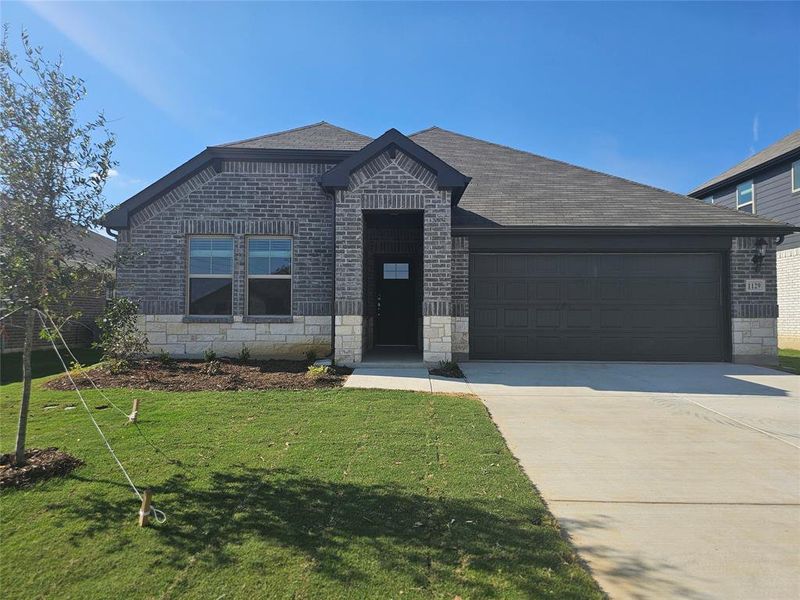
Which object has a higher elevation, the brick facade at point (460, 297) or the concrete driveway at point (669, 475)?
the brick facade at point (460, 297)

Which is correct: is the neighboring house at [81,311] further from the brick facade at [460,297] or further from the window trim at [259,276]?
the brick facade at [460,297]

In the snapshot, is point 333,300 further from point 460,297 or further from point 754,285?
point 754,285

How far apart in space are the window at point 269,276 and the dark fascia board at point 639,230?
4117 mm

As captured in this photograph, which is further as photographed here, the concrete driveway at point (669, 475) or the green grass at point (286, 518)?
the concrete driveway at point (669, 475)

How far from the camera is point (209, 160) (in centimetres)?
1066

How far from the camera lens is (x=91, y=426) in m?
5.34

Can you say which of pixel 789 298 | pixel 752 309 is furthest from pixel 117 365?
pixel 789 298

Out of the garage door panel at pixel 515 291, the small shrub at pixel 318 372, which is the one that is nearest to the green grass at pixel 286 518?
the small shrub at pixel 318 372

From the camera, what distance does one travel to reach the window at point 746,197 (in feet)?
58.4

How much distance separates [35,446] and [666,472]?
6288 mm

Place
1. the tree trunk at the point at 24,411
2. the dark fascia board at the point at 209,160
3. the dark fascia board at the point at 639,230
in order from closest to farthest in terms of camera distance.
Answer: the tree trunk at the point at 24,411 < the dark fascia board at the point at 209,160 < the dark fascia board at the point at 639,230

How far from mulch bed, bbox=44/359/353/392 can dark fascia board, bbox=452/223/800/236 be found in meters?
4.73

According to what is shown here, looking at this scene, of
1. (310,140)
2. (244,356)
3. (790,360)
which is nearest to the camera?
(244,356)

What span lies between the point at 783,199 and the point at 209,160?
19061mm
